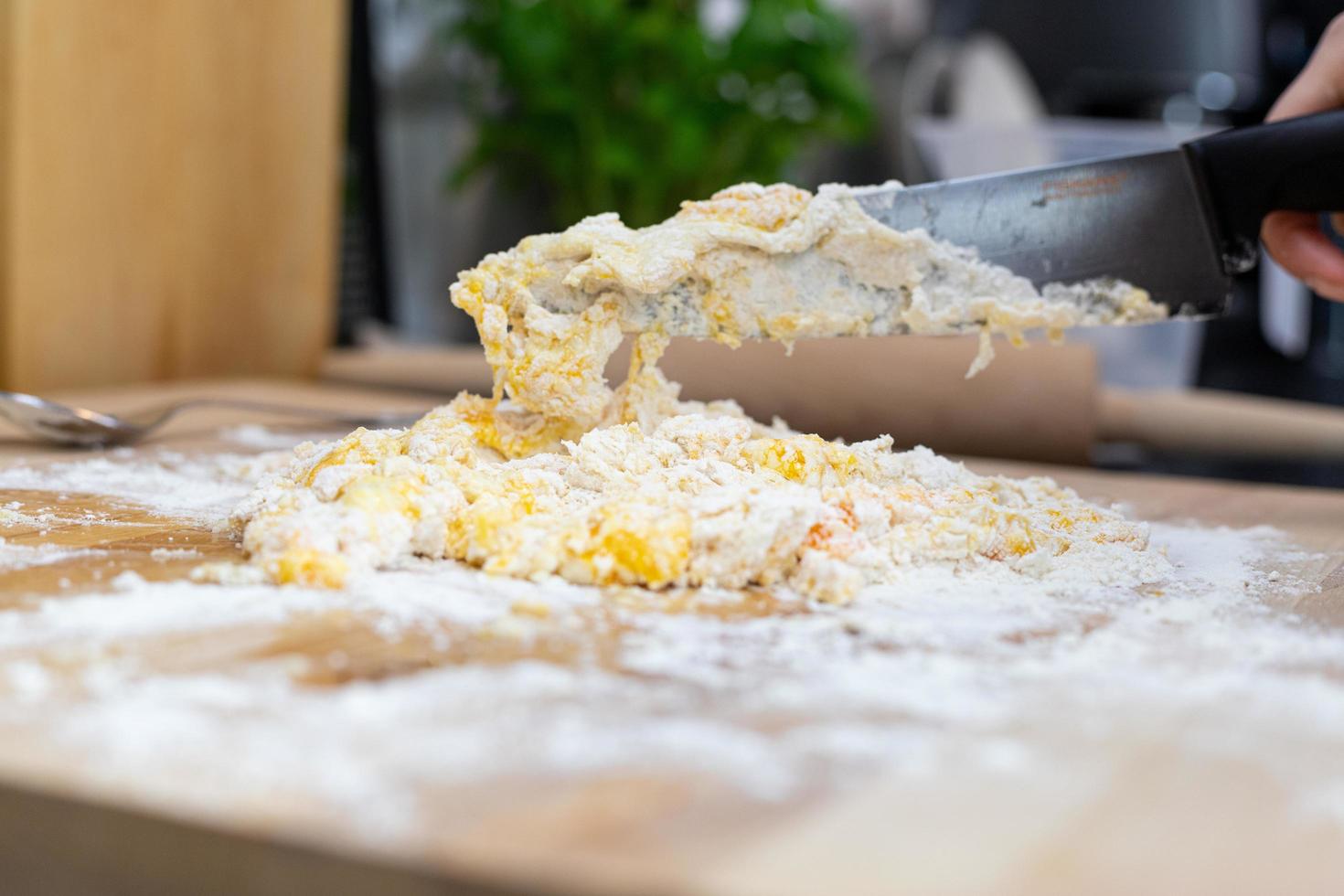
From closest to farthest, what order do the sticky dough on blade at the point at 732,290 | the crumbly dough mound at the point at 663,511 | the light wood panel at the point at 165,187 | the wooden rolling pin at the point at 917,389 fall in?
1. the crumbly dough mound at the point at 663,511
2. the sticky dough on blade at the point at 732,290
3. the wooden rolling pin at the point at 917,389
4. the light wood panel at the point at 165,187

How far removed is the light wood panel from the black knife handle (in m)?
1.38

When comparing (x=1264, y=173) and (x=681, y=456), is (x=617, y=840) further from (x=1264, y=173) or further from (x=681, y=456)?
(x=1264, y=173)

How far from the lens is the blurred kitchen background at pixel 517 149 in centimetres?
168

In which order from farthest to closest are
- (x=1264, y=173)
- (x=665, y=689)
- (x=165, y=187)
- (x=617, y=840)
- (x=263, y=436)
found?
(x=165, y=187)
(x=263, y=436)
(x=1264, y=173)
(x=665, y=689)
(x=617, y=840)

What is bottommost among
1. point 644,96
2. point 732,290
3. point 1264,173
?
point 732,290

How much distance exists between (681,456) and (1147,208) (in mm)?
435

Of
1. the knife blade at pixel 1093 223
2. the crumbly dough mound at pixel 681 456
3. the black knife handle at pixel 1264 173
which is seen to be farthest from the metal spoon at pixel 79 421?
the black knife handle at pixel 1264 173

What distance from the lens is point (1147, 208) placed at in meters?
1.02

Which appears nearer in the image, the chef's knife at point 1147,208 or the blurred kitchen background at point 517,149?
the chef's knife at point 1147,208

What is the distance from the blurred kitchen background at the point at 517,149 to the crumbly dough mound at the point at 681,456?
0.51 metres

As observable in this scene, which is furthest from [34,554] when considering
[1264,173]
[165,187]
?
[165,187]

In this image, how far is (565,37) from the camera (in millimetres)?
2652

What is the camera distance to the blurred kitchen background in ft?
5.52

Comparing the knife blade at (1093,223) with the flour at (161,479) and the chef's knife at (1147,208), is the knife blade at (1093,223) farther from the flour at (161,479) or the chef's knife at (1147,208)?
the flour at (161,479)
